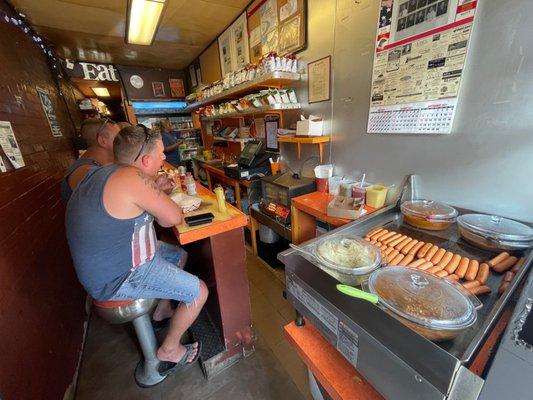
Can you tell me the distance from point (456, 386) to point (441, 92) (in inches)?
57.5

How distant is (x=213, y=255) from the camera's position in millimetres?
1408

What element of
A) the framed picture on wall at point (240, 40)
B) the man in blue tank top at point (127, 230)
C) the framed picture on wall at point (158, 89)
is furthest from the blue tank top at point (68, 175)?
the framed picture on wall at point (158, 89)

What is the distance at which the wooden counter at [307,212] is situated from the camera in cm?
177

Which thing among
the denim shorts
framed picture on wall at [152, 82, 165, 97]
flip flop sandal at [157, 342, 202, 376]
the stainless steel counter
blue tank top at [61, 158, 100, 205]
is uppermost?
framed picture on wall at [152, 82, 165, 97]

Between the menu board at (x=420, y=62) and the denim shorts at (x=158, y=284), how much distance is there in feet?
5.52

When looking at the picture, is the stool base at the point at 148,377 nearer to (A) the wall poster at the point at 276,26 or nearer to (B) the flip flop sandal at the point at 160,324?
(B) the flip flop sandal at the point at 160,324

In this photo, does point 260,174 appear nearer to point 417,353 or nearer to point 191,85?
point 417,353

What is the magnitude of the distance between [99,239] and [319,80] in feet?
6.88

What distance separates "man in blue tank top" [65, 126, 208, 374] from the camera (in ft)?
3.72

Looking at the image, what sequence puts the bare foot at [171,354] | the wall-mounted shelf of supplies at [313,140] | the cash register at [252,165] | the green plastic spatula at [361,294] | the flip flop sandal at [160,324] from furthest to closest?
the cash register at [252,165] < the wall-mounted shelf of supplies at [313,140] < the flip flop sandal at [160,324] < the bare foot at [171,354] < the green plastic spatula at [361,294]

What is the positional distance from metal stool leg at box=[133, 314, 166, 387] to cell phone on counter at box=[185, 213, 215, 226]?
2.27ft

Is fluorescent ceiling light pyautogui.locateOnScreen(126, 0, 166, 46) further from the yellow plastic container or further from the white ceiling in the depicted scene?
the yellow plastic container

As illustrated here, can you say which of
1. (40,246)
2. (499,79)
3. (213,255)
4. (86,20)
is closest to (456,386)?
(213,255)

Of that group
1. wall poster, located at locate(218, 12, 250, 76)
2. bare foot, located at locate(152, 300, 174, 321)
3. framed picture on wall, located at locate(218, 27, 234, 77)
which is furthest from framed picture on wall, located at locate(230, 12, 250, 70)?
bare foot, located at locate(152, 300, 174, 321)
